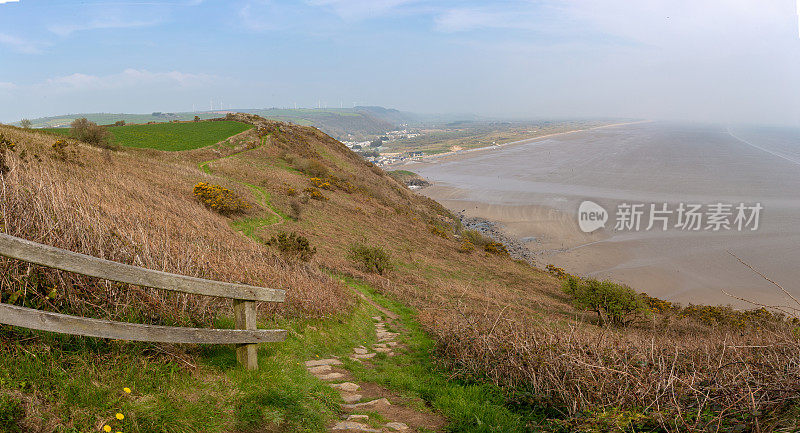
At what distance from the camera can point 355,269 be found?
62.6 feet

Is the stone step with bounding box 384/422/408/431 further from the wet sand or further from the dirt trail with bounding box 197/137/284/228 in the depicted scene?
the wet sand

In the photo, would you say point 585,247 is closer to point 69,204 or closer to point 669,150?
point 69,204

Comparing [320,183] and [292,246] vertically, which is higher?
[320,183]

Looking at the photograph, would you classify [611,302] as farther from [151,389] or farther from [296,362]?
[151,389]

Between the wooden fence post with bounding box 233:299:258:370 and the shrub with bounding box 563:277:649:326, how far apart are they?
813 inches

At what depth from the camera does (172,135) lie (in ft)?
152

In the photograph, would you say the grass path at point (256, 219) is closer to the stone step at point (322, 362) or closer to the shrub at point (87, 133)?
the shrub at point (87, 133)

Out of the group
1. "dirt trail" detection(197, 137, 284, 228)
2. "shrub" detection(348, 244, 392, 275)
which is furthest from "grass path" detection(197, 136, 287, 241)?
"shrub" detection(348, 244, 392, 275)

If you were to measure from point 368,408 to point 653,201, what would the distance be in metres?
65.9

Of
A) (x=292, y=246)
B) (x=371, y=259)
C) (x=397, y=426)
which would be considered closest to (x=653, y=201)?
(x=371, y=259)

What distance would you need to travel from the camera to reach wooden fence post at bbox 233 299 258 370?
4531mm

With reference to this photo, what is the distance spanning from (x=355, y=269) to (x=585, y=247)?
33627 mm

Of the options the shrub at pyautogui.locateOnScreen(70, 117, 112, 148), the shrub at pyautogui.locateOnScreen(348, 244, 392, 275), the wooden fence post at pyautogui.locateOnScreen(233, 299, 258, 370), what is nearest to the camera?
the wooden fence post at pyautogui.locateOnScreen(233, 299, 258, 370)

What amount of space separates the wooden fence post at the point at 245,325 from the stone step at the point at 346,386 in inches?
58.7
